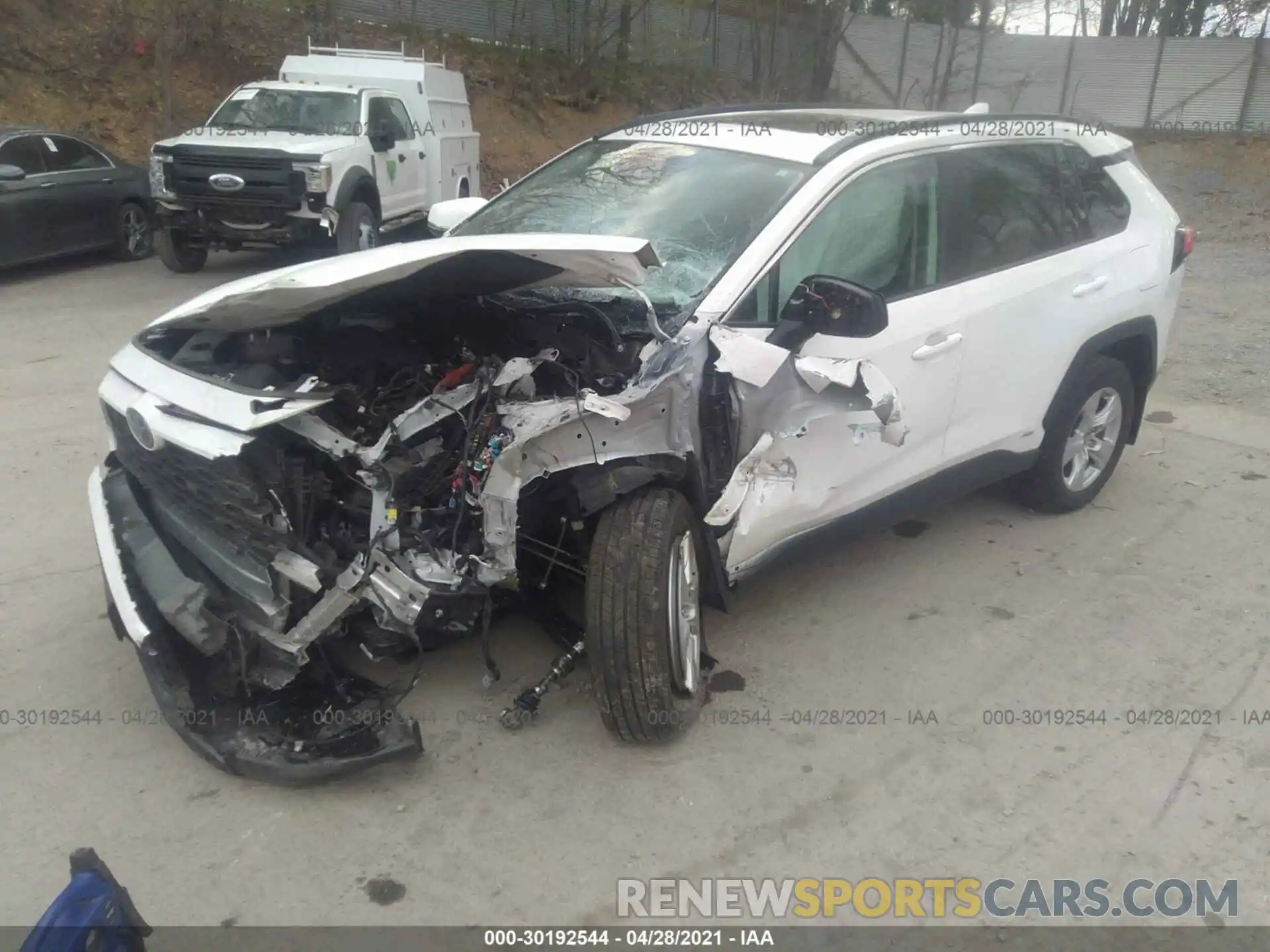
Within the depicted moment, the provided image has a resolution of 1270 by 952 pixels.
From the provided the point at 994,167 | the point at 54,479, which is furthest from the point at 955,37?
the point at 54,479

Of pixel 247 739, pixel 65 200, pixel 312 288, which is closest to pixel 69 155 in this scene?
pixel 65 200

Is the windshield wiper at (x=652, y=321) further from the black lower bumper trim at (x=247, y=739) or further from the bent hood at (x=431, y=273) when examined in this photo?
the black lower bumper trim at (x=247, y=739)

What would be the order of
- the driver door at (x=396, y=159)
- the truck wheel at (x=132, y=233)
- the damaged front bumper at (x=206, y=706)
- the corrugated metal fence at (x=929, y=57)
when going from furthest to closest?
the corrugated metal fence at (x=929, y=57) < the truck wheel at (x=132, y=233) < the driver door at (x=396, y=159) < the damaged front bumper at (x=206, y=706)

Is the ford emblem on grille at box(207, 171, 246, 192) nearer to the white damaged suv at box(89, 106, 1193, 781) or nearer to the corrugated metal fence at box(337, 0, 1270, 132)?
the white damaged suv at box(89, 106, 1193, 781)

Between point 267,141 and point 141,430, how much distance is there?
8110 millimetres

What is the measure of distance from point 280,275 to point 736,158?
171cm

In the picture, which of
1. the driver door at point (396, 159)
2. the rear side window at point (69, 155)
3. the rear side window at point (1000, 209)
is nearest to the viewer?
the rear side window at point (1000, 209)

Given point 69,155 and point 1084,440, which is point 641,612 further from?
point 69,155

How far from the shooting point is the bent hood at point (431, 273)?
9.38ft

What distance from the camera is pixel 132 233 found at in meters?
11.3

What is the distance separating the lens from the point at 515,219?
417 cm

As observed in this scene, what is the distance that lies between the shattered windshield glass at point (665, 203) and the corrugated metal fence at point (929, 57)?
17678 mm

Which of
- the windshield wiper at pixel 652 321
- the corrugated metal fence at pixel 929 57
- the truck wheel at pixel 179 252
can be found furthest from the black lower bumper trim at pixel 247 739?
the corrugated metal fence at pixel 929 57

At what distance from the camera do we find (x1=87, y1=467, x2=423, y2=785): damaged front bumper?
2.84 meters
